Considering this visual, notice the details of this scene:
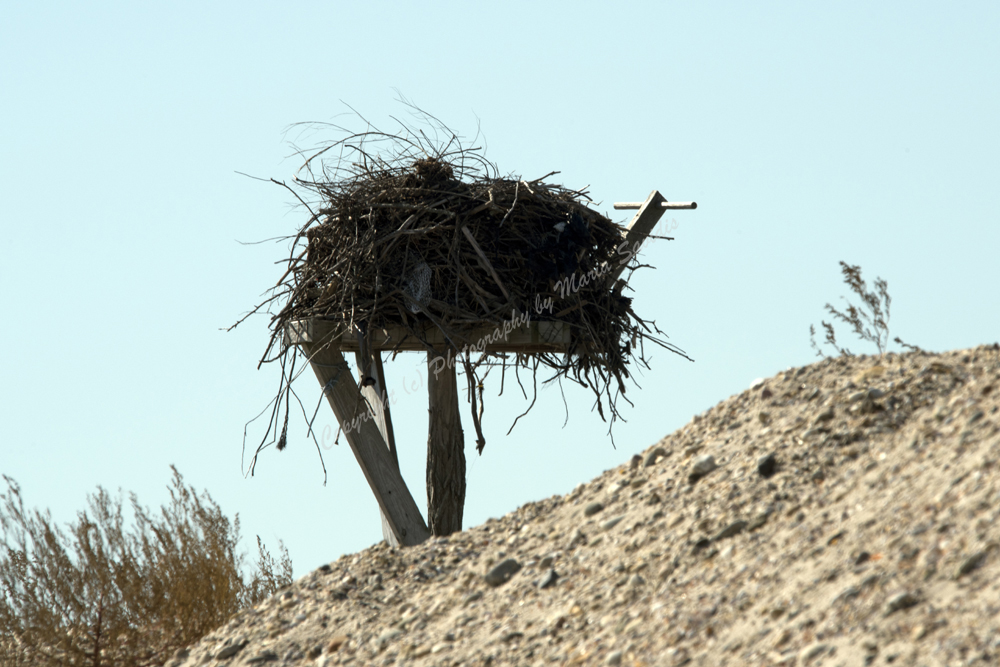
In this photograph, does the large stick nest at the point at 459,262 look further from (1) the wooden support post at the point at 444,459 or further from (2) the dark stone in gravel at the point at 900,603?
(2) the dark stone in gravel at the point at 900,603

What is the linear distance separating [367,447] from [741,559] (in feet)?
10.2

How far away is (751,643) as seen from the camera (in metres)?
3.32

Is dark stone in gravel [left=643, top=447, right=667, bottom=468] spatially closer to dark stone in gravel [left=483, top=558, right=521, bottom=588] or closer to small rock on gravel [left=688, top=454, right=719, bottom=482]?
small rock on gravel [left=688, top=454, right=719, bottom=482]

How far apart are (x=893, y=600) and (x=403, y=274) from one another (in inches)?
148

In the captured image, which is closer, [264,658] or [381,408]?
[264,658]

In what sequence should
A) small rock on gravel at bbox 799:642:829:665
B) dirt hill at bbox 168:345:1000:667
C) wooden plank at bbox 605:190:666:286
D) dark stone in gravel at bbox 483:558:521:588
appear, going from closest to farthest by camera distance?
small rock on gravel at bbox 799:642:829:665 → dirt hill at bbox 168:345:1000:667 → dark stone in gravel at bbox 483:558:521:588 → wooden plank at bbox 605:190:666:286

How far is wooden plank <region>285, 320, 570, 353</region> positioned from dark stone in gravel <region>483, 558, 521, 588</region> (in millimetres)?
1836

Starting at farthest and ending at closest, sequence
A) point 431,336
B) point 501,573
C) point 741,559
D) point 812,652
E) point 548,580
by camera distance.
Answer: point 431,336, point 501,573, point 548,580, point 741,559, point 812,652

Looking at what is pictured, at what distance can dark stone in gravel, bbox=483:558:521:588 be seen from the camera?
181 inches

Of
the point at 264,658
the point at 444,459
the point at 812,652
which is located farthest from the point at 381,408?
the point at 812,652

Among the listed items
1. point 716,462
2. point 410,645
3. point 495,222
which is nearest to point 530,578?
point 410,645

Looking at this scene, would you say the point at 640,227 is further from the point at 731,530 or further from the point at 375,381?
the point at 731,530

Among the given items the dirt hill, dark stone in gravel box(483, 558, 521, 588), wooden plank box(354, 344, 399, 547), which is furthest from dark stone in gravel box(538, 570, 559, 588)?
wooden plank box(354, 344, 399, 547)

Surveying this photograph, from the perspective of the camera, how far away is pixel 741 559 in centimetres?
388
